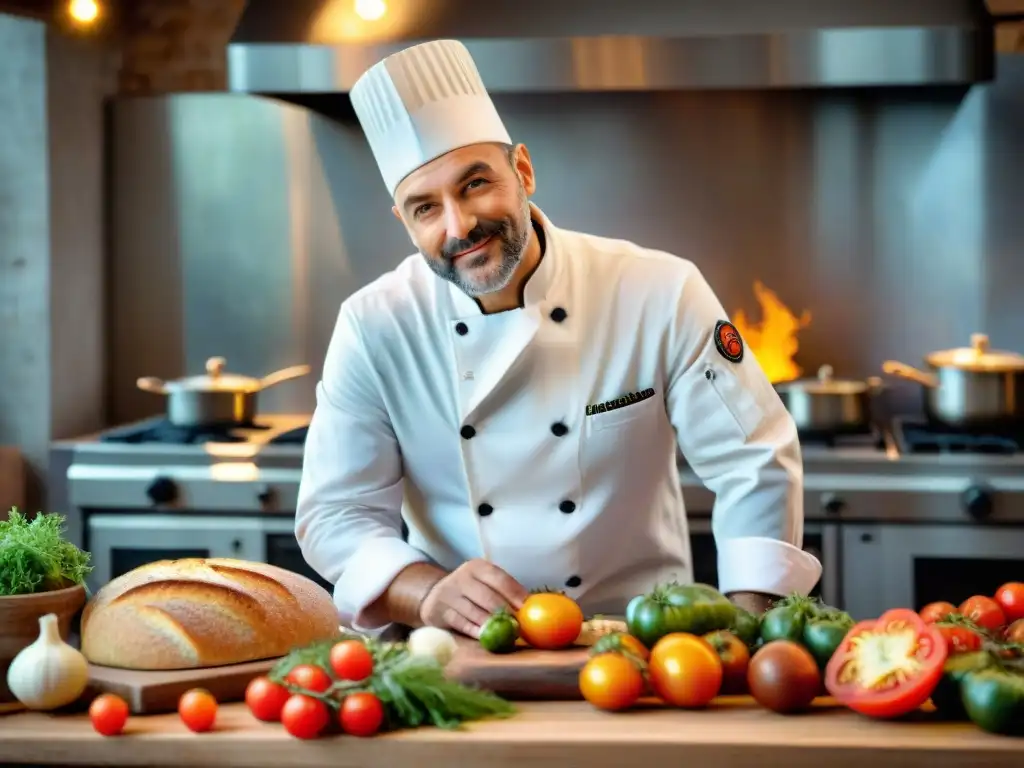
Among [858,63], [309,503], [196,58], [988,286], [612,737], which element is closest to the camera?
[612,737]

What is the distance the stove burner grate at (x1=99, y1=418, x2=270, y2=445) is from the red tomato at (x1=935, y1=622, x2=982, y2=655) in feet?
7.31

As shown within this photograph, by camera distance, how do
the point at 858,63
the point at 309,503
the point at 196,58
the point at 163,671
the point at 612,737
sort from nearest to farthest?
the point at 612,737 → the point at 163,671 → the point at 309,503 → the point at 858,63 → the point at 196,58

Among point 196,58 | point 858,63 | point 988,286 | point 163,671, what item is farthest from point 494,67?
point 163,671

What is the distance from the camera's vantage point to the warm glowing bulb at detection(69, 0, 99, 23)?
3.64 m

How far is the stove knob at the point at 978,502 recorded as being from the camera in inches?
117

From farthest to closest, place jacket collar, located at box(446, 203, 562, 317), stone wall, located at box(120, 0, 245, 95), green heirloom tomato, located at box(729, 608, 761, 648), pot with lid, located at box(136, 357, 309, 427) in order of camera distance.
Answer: stone wall, located at box(120, 0, 245, 95), pot with lid, located at box(136, 357, 309, 427), jacket collar, located at box(446, 203, 562, 317), green heirloom tomato, located at box(729, 608, 761, 648)

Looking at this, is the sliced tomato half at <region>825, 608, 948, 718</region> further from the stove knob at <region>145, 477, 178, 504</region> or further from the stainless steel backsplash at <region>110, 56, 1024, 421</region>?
the stainless steel backsplash at <region>110, 56, 1024, 421</region>

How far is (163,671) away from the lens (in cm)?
146

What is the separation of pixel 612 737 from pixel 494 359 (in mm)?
887

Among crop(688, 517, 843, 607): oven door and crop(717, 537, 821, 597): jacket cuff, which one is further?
crop(688, 517, 843, 607): oven door

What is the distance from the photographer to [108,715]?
1.33 metres

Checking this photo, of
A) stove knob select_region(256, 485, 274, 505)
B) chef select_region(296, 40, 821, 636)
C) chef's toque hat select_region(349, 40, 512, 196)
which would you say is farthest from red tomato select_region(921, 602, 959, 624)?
stove knob select_region(256, 485, 274, 505)

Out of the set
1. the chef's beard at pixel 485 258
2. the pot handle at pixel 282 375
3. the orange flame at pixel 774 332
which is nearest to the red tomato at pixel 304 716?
the chef's beard at pixel 485 258

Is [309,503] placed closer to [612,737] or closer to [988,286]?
[612,737]
